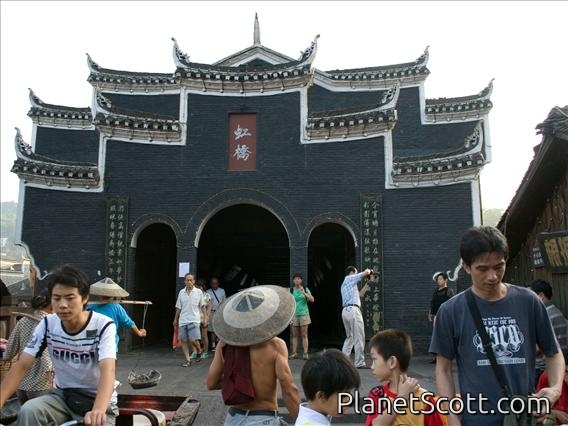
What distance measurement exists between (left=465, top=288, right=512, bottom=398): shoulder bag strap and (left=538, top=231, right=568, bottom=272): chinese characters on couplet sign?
3478mm

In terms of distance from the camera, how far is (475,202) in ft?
41.4

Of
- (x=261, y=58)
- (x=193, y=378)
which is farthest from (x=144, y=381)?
(x=261, y=58)

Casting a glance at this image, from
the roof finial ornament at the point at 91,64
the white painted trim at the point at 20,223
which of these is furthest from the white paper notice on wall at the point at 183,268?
the roof finial ornament at the point at 91,64

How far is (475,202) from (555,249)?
22.7ft

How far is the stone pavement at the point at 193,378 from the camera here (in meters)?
6.66

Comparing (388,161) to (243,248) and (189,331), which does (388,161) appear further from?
(189,331)

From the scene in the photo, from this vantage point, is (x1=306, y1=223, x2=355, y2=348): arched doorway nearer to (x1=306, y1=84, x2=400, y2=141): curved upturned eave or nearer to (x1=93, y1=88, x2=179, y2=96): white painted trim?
(x1=306, y1=84, x2=400, y2=141): curved upturned eave

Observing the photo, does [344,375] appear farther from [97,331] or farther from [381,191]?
[381,191]

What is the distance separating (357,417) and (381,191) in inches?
284

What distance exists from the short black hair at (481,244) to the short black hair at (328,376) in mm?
863

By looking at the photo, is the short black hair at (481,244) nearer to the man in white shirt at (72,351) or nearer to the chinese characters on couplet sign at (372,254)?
the man in white shirt at (72,351)

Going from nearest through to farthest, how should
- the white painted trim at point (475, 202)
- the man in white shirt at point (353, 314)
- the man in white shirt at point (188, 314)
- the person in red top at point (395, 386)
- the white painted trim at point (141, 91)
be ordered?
the person in red top at point (395, 386) < the man in white shirt at point (353, 314) < the man in white shirt at point (188, 314) < the white painted trim at point (475, 202) < the white painted trim at point (141, 91)

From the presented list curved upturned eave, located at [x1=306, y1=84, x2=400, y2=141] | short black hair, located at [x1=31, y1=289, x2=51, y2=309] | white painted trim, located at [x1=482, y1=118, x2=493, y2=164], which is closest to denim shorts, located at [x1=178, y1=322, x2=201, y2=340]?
short black hair, located at [x1=31, y1=289, x2=51, y2=309]

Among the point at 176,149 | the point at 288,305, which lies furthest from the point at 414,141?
the point at 288,305
